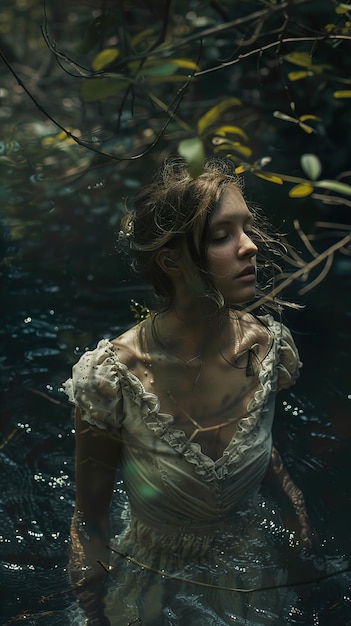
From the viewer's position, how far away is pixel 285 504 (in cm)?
244

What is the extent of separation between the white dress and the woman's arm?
3 cm

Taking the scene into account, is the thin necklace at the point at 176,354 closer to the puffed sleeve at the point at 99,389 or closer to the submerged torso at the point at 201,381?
the submerged torso at the point at 201,381

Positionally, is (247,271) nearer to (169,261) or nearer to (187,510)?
(169,261)

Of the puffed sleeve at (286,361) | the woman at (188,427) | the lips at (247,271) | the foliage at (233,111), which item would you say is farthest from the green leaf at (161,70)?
the foliage at (233,111)

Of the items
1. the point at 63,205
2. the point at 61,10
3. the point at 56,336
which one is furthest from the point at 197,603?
the point at 61,10

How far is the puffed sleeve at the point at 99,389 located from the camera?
2.06 meters

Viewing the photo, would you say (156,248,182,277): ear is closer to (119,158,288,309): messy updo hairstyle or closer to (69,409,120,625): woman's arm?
(119,158,288,309): messy updo hairstyle

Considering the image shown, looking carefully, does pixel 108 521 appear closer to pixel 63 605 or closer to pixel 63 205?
pixel 63 605

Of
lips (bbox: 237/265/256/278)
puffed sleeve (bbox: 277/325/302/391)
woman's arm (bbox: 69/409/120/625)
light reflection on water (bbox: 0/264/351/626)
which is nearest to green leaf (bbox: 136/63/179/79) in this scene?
lips (bbox: 237/265/256/278)

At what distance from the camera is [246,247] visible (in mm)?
1977

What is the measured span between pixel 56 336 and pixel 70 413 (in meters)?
0.47

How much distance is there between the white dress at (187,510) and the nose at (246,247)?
39 centimetres

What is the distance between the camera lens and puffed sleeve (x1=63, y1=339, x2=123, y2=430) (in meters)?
2.06

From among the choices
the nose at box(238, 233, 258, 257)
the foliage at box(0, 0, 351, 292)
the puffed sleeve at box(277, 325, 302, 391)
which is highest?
the nose at box(238, 233, 258, 257)
